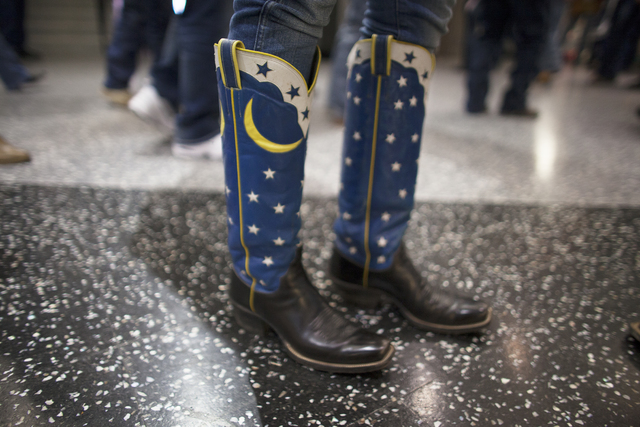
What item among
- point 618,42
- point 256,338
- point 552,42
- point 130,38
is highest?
point 618,42

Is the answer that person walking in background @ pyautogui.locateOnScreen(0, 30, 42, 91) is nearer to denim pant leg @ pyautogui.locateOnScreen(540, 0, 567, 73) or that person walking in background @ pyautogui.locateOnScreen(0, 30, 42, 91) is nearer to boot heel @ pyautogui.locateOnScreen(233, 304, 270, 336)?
boot heel @ pyautogui.locateOnScreen(233, 304, 270, 336)

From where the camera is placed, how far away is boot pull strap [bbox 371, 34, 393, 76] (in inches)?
21.6

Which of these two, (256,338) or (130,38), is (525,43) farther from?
(256,338)

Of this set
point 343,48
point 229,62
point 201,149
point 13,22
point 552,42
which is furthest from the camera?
point 13,22

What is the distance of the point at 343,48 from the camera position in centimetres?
180

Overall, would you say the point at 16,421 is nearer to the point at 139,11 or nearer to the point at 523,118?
the point at 139,11

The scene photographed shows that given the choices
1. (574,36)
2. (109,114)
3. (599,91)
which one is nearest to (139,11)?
(109,114)

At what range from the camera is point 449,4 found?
1.87 ft

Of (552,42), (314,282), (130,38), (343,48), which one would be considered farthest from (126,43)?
(552,42)

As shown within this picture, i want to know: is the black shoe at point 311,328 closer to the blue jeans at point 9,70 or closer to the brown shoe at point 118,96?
the brown shoe at point 118,96

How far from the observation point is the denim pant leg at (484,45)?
2.06m

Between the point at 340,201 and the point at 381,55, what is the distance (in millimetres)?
233

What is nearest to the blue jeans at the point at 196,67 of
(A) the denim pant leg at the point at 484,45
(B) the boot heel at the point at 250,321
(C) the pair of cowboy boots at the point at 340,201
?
(C) the pair of cowboy boots at the point at 340,201

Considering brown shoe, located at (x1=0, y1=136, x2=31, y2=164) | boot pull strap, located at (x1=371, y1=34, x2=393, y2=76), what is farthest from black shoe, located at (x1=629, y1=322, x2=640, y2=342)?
brown shoe, located at (x1=0, y1=136, x2=31, y2=164)
